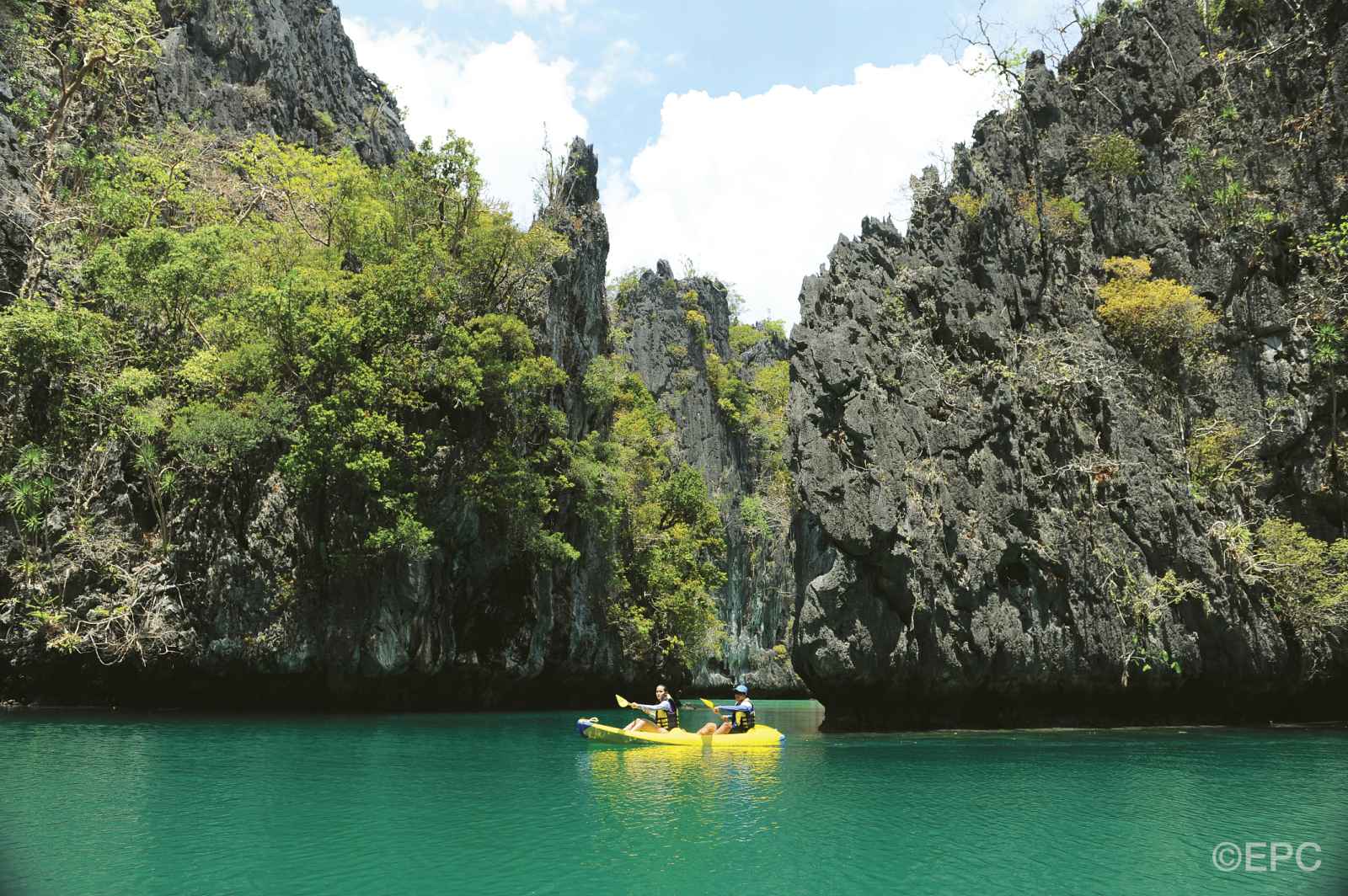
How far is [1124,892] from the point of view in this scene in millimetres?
7816

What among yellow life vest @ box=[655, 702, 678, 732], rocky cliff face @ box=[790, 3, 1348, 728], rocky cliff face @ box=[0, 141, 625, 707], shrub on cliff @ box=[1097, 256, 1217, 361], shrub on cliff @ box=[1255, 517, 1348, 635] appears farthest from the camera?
shrub on cliff @ box=[1097, 256, 1217, 361]

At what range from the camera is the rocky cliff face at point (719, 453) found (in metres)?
45.7

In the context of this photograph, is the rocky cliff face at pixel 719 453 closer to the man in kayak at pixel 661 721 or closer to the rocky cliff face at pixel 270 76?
the rocky cliff face at pixel 270 76

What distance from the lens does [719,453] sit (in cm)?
4828

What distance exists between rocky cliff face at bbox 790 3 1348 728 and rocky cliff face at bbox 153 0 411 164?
24631 mm

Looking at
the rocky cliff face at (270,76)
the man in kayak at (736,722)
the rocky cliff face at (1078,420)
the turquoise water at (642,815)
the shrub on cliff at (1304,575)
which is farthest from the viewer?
the rocky cliff face at (270,76)

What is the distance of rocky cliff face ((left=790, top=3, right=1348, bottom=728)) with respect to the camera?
2014cm

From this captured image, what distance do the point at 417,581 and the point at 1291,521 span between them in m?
23.6

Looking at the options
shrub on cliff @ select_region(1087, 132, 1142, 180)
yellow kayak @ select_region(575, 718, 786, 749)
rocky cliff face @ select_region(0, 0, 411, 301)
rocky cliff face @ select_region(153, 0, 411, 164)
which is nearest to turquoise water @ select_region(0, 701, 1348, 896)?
yellow kayak @ select_region(575, 718, 786, 749)

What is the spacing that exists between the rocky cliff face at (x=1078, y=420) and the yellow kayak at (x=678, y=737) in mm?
2017

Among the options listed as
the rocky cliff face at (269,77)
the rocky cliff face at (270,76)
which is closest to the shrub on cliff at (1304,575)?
the rocky cliff face at (270,76)

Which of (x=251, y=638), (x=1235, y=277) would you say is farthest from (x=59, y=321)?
(x=1235, y=277)

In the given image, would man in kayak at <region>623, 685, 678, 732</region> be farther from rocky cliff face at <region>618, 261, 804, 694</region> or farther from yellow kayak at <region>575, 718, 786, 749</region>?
rocky cliff face at <region>618, 261, 804, 694</region>

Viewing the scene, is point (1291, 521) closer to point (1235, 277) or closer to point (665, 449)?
point (1235, 277)
